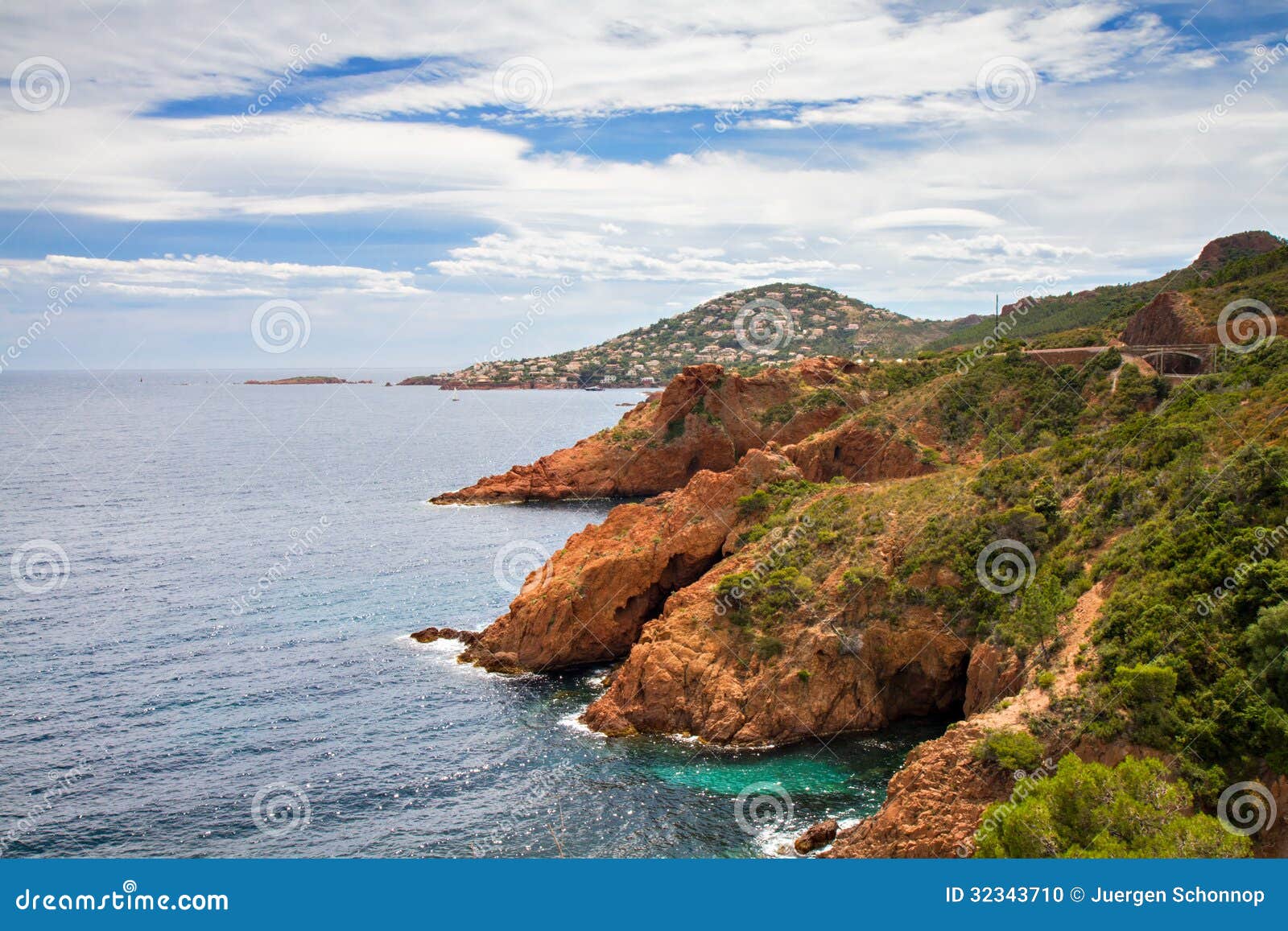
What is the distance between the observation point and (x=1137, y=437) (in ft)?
112

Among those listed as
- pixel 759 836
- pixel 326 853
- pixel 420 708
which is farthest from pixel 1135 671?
pixel 420 708

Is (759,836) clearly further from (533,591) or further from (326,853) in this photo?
(533,591)

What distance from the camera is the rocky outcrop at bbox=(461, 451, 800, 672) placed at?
132 ft

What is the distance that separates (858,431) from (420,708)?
37.2m

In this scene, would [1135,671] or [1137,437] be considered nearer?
[1135,671]

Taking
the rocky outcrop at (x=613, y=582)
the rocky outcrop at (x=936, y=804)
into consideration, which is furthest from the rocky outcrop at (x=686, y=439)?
the rocky outcrop at (x=936, y=804)

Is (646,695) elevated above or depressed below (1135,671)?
below
